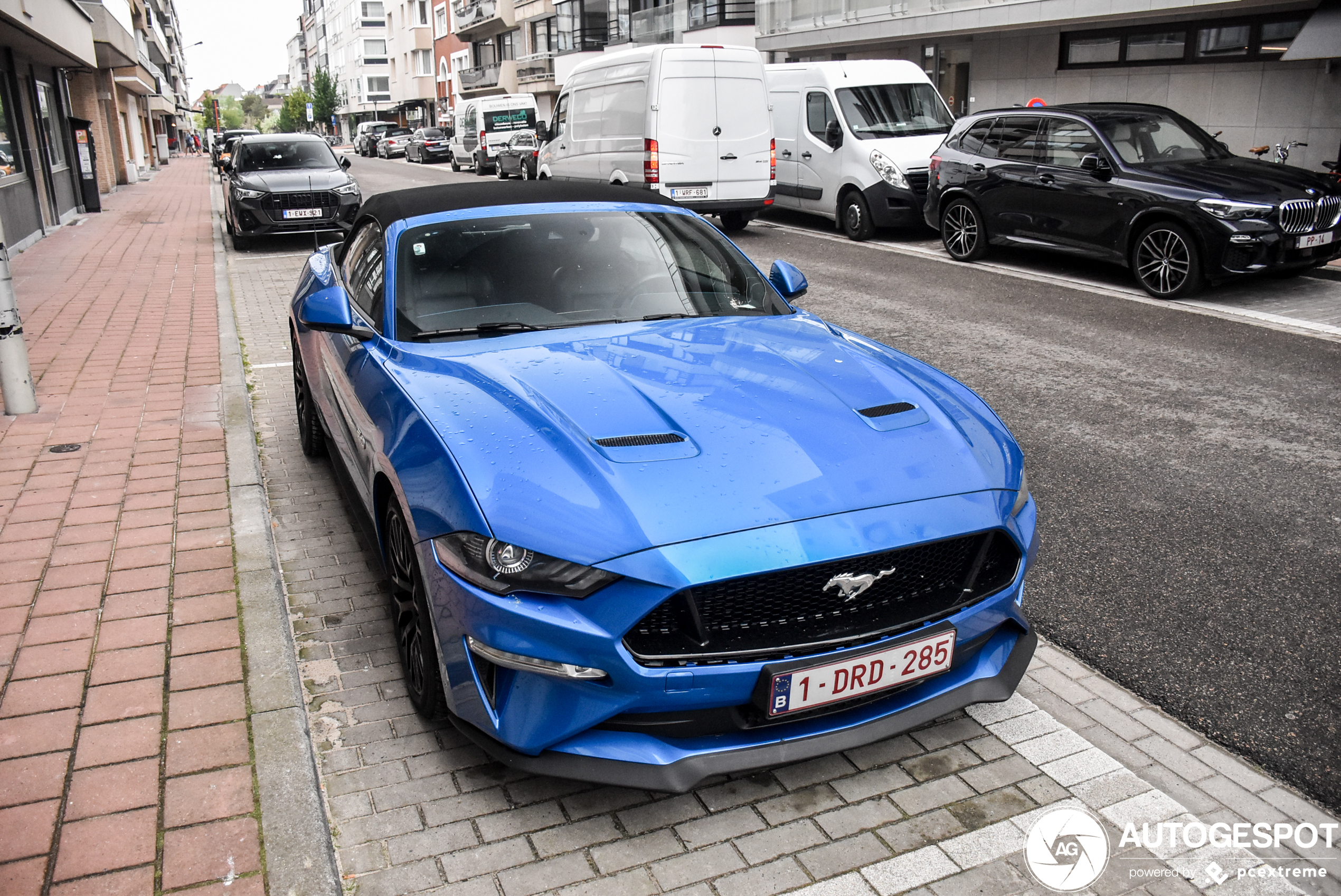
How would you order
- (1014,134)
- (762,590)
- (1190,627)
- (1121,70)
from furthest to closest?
(1121,70), (1014,134), (1190,627), (762,590)

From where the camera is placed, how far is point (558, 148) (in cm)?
1761

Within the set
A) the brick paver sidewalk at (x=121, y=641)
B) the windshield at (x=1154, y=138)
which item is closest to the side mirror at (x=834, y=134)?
the windshield at (x=1154, y=138)

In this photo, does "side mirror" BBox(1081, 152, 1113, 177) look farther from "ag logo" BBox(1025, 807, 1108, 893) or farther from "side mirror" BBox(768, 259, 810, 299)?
"ag logo" BBox(1025, 807, 1108, 893)

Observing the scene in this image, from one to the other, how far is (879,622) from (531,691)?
878 millimetres

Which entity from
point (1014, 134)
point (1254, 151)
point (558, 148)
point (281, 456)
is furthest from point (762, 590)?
point (558, 148)

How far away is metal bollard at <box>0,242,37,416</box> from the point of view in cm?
618

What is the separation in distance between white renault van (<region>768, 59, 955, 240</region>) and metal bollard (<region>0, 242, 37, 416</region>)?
10598 millimetres

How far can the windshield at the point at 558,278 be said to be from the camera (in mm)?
3834

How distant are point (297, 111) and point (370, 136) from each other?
277ft

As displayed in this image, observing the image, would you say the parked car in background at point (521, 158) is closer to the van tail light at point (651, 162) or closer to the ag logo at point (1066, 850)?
the van tail light at point (651, 162)

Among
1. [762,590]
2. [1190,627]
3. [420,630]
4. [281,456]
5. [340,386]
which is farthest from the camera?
[281,456]

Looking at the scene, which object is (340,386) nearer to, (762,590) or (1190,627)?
(762,590)

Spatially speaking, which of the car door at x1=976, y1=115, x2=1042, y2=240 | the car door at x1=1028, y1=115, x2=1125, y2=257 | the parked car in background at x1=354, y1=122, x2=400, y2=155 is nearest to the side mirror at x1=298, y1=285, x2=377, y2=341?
the car door at x1=1028, y1=115, x2=1125, y2=257

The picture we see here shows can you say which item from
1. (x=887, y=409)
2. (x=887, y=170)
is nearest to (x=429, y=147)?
(x=887, y=170)
